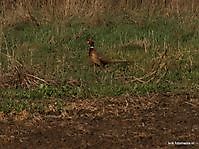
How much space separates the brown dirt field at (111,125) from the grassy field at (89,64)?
0.25m

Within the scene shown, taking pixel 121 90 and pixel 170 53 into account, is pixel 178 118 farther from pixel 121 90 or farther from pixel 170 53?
pixel 170 53

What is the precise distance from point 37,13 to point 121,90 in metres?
5.66

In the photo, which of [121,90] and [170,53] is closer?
[121,90]

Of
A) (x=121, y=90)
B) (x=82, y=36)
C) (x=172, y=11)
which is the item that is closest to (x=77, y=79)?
(x=121, y=90)

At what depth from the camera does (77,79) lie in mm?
6883

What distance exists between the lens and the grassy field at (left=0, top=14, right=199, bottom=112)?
6.39 meters

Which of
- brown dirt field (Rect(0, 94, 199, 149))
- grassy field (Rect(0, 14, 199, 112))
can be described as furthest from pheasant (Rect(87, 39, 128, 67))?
brown dirt field (Rect(0, 94, 199, 149))

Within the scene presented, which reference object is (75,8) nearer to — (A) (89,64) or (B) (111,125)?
(A) (89,64)

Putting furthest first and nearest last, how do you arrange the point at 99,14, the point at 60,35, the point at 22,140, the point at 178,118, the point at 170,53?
the point at 99,14
the point at 60,35
the point at 170,53
the point at 178,118
the point at 22,140

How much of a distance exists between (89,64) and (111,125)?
257 cm

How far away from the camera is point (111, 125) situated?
5.27m

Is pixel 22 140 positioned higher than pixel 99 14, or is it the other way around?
pixel 99 14

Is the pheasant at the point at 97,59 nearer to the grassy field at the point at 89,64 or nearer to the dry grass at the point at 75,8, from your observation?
the grassy field at the point at 89,64

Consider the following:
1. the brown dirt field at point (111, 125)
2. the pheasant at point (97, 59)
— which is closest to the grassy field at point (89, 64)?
the pheasant at point (97, 59)
